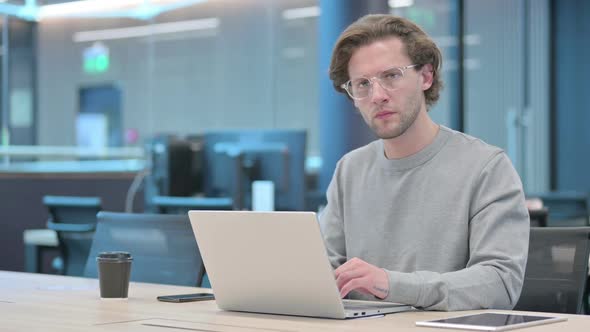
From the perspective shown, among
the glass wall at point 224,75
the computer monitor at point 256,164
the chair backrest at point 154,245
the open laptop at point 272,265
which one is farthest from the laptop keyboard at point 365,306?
the glass wall at point 224,75

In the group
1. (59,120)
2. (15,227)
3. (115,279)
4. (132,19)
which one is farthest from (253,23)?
(115,279)

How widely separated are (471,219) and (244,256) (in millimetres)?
559

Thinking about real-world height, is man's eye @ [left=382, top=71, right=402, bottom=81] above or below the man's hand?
above

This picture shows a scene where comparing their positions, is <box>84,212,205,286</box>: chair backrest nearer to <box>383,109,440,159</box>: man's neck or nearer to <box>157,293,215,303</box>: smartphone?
<box>157,293,215,303</box>: smartphone

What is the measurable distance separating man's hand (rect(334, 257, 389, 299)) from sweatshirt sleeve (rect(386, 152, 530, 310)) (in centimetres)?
2

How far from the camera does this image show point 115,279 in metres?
2.14

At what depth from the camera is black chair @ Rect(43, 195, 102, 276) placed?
16.5ft

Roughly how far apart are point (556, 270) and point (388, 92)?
0.58 meters

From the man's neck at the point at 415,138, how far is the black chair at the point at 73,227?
3045mm

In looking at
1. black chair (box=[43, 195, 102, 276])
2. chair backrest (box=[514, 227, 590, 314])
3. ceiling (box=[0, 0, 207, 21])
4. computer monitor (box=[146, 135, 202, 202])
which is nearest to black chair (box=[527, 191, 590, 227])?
computer monitor (box=[146, 135, 202, 202])

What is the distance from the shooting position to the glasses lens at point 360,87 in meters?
→ 2.17

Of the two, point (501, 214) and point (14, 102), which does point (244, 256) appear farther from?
point (14, 102)

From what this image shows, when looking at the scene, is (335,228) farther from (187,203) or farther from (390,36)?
(187,203)

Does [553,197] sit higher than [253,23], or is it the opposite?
[253,23]
